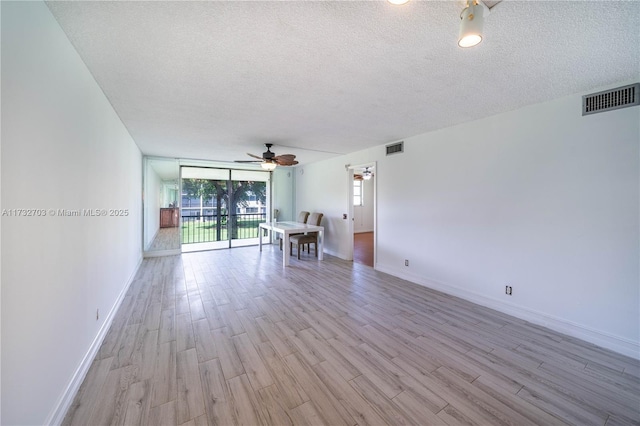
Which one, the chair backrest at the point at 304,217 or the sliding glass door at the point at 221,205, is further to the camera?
the sliding glass door at the point at 221,205

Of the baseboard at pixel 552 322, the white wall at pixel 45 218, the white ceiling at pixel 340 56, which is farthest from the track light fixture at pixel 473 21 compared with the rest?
the baseboard at pixel 552 322

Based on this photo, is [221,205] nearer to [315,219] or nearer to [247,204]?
[247,204]

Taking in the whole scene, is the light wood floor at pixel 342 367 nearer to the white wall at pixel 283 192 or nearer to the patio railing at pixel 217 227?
the patio railing at pixel 217 227

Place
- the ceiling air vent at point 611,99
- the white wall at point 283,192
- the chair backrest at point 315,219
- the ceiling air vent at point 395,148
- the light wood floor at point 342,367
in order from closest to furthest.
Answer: the light wood floor at point 342,367 → the ceiling air vent at point 611,99 → the ceiling air vent at point 395,148 → the chair backrest at point 315,219 → the white wall at point 283,192

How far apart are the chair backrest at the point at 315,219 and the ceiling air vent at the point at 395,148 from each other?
91.3 inches

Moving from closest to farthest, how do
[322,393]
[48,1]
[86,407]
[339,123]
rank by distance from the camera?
[48,1] → [86,407] → [322,393] → [339,123]

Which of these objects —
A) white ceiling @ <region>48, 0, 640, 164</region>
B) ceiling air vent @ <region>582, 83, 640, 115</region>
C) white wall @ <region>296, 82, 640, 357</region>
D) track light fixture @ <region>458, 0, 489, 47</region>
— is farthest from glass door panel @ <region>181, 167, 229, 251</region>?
ceiling air vent @ <region>582, 83, 640, 115</region>

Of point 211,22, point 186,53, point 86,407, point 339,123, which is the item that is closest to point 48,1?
point 186,53

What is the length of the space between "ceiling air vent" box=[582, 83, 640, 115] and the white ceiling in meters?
0.11

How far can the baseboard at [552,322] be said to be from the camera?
2.24 m

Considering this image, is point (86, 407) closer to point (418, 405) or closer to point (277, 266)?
point (418, 405)

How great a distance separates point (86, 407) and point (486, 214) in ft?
13.8

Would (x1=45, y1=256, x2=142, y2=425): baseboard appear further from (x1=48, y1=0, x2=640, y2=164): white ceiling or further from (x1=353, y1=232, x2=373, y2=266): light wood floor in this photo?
(x1=353, y1=232, x2=373, y2=266): light wood floor

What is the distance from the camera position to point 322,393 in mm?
1741
